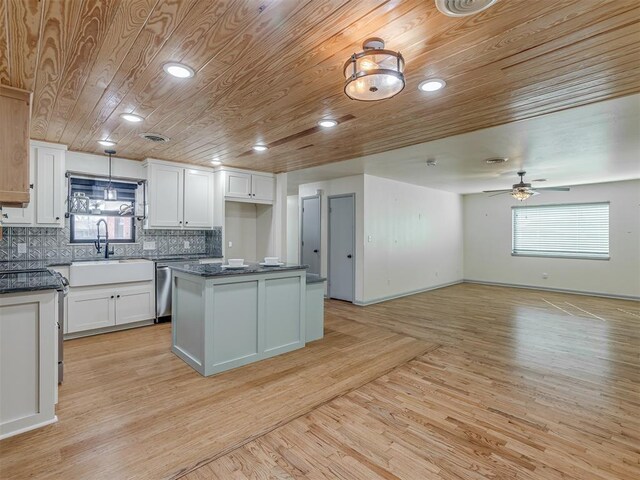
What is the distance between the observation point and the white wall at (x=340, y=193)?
6145mm

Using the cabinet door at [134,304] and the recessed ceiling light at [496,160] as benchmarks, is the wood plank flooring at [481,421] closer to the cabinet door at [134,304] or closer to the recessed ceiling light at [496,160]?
the recessed ceiling light at [496,160]

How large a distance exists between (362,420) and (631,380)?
266cm

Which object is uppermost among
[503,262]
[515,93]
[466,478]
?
[515,93]

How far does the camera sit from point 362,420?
2375 millimetres

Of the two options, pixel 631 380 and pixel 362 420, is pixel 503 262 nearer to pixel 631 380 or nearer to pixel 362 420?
pixel 631 380

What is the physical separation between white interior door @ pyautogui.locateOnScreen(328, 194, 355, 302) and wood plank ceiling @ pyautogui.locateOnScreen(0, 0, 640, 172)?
2972 millimetres

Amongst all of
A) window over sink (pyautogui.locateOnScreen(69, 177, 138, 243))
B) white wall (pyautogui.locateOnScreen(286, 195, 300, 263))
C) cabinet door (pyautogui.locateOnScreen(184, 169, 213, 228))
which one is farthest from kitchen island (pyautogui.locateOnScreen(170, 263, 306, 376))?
white wall (pyautogui.locateOnScreen(286, 195, 300, 263))

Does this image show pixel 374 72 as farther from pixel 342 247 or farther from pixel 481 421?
pixel 342 247

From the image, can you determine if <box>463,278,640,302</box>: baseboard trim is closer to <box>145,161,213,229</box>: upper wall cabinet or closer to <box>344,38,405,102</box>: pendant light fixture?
<box>145,161,213,229</box>: upper wall cabinet

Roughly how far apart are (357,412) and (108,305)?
355cm

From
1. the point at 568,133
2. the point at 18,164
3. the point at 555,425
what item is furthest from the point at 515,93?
the point at 18,164

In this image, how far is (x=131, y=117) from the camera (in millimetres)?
3137

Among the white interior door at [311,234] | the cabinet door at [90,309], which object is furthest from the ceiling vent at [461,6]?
the white interior door at [311,234]

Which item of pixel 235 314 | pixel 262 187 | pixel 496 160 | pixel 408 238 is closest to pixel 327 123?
pixel 235 314
